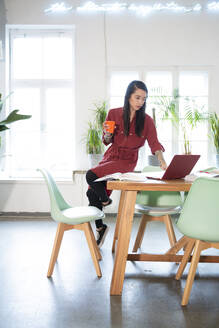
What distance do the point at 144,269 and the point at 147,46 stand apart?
11.3 ft

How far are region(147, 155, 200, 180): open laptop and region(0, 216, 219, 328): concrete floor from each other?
2.50ft

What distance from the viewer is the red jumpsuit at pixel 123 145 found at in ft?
11.7

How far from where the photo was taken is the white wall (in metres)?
5.48

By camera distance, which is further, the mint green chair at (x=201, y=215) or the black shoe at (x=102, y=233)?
the black shoe at (x=102, y=233)

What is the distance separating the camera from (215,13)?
17.9ft

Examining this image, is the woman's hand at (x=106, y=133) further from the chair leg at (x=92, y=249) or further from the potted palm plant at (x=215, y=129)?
the potted palm plant at (x=215, y=129)

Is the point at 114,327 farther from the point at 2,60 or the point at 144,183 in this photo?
the point at 2,60

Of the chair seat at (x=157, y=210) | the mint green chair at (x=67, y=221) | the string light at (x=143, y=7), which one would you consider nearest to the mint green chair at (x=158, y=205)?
the chair seat at (x=157, y=210)

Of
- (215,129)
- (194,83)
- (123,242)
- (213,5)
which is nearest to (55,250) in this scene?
(123,242)

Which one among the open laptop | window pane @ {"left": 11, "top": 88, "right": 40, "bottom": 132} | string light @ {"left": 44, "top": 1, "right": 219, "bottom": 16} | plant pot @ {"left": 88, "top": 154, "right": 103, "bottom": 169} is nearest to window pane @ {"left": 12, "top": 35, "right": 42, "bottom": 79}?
window pane @ {"left": 11, "top": 88, "right": 40, "bottom": 132}

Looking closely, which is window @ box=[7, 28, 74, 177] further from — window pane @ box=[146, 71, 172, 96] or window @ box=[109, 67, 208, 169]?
window pane @ box=[146, 71, 172, 96]

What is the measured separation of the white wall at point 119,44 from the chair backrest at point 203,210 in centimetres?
336

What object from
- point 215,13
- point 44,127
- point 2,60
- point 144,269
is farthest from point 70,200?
point 215,13

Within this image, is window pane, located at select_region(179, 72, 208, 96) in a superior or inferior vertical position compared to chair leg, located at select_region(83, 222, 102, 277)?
superior
